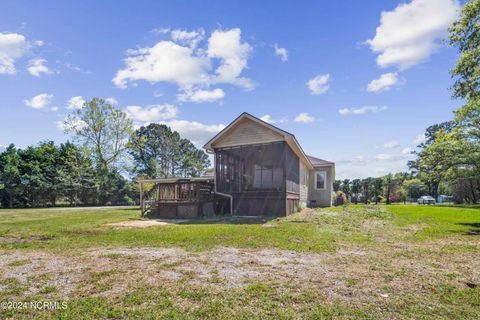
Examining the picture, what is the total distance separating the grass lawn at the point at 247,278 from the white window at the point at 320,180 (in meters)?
17.8

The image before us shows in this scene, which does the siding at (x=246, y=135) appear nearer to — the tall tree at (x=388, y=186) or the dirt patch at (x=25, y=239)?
the dirt patch at (x=25, y=239)

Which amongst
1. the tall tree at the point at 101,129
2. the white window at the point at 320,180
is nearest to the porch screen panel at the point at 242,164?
the white window at the point at 320,180

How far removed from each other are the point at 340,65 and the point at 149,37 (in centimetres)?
1013

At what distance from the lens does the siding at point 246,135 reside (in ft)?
47.4

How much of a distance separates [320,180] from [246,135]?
12.9 meters

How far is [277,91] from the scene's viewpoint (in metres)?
17.3

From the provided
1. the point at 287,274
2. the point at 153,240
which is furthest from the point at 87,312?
the point at 153,240

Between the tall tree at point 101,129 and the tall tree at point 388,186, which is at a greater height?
the tall tree at point 101,129

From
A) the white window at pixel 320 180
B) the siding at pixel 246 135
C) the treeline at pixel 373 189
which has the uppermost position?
the siding at pixel 246 135

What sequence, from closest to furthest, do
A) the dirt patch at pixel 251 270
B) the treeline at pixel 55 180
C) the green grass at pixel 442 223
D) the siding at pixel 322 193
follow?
1. the dirt patch at pixel 251 270
2. the green grass at pixel 442 223
3. the siding at pixel 322 193
4. the treeline at pixel 55 180

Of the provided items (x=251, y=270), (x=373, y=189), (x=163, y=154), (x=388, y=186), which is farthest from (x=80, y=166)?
(x=388, y=186)

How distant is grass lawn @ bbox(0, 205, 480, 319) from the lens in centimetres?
298

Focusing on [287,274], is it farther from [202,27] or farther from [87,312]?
[202,27]

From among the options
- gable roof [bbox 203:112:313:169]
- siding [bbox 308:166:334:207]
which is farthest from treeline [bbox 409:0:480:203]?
siding [bbox 308:166:334:207]
